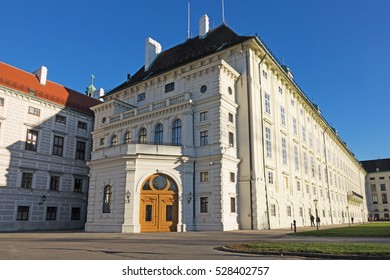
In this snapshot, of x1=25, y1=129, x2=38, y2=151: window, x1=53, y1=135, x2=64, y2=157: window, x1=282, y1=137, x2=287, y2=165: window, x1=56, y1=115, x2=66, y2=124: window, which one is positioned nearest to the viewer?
x1=282, y1=137, x2=287, y2=165: window

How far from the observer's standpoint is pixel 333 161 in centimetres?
6253

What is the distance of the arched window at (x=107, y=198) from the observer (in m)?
28.6

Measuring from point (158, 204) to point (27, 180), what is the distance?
18.4m

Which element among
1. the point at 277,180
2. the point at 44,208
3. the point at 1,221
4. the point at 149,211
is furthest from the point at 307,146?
the point at 1,221

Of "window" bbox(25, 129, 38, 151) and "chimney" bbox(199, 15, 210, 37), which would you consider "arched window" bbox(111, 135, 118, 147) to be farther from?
"chimney" bbox(199, 15, 210, 37)

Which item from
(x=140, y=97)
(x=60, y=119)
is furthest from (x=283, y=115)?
(x=60, y=119)

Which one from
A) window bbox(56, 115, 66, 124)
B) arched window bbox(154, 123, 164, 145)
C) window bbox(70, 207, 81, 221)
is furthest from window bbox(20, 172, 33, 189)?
arched window bbox(154, 123, 164, 145)

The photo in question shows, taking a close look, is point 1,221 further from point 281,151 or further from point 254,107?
point 281,151

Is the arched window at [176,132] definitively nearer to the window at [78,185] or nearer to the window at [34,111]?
the window at [78,185]

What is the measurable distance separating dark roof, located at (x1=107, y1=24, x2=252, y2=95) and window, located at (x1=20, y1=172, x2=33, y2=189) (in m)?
14.7

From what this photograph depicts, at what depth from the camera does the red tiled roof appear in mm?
38219

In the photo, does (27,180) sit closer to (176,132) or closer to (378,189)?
(176,132)

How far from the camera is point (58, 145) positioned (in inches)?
1610

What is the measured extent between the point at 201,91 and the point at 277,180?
12.1 meters
